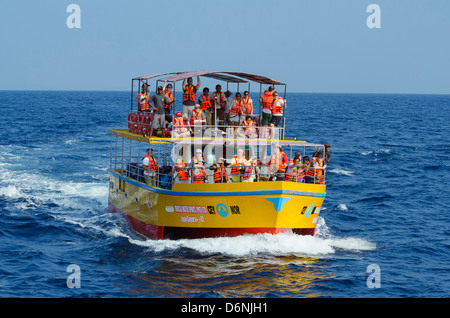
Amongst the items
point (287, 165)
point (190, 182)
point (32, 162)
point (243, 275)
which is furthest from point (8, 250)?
point (32, 162)

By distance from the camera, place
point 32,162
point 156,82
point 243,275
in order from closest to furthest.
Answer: point 243,275
point 156,82
point 32,162

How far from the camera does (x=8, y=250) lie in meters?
23.5

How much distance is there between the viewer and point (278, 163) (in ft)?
78.2

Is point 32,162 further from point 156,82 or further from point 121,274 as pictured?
point 121,274

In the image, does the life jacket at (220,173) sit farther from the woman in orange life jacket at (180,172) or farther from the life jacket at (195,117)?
the life jacket at (195,117)

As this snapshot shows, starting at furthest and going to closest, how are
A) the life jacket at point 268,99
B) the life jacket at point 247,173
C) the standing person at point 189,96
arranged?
the standing person at point 189,96
the life jacket at point 268,99
the life jacket at point 247,173

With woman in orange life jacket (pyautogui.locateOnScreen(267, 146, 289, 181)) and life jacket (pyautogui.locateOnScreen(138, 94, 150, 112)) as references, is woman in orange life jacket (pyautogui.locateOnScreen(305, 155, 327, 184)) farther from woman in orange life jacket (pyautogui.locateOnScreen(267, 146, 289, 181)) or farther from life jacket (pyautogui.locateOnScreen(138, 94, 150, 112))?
life jacket (pyautogui.locateOnScreen(138, 94, 150, 112))

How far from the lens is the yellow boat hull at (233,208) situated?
71.9 feet

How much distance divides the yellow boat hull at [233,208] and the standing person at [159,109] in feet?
8.44

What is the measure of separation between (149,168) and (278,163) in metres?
4.87

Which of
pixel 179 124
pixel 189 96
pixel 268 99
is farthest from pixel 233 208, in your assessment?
pixel 189 96

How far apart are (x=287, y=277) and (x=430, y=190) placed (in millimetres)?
19870

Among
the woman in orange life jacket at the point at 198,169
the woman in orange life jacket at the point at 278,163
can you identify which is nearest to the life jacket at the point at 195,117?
the woman in orange life jacket at the point at 198,169

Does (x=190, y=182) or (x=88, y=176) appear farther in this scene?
(x=88, y=176)
